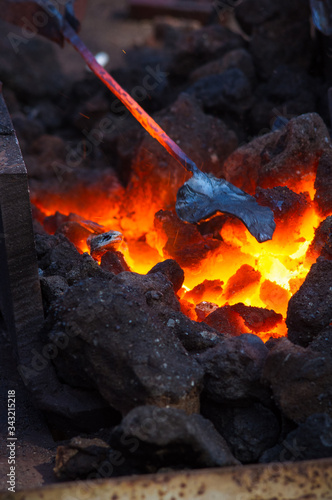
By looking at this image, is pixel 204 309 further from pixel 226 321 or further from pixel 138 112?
pixel 138 112

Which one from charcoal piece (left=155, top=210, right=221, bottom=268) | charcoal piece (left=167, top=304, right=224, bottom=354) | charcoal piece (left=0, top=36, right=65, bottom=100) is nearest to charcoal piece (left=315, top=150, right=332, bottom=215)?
charcoal piece (left=155, top=210, right=221, bottom=268)

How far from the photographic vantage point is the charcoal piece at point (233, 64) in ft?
14.7

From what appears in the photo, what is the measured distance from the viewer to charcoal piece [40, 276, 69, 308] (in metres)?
2.62

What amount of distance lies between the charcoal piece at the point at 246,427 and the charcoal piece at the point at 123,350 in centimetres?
15

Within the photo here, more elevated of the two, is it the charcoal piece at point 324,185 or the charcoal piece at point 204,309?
the charcoal piece at point 324,185

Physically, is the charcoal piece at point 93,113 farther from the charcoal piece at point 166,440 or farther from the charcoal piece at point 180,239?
the charcoal piece at point 166,440

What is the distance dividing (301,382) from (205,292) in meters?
1.00

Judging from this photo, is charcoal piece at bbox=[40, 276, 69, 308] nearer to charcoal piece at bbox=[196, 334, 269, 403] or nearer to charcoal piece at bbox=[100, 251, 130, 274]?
charcoal piece at bbox=[100, 251, 130, 274]

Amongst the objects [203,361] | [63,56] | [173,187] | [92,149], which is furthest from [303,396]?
[63,56]

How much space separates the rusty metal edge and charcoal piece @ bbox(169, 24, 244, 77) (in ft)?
12.0

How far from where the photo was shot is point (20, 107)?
5812 millimetres

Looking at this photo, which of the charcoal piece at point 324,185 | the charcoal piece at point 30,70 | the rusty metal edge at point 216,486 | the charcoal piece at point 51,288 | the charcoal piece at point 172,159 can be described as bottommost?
the rusty metal edge at point 216,486

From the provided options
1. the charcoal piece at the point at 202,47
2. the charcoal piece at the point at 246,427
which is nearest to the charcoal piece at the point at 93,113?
the charcoal piece at the point at 202,47

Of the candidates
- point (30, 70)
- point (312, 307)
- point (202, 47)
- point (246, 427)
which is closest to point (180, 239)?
point (312, 307)
